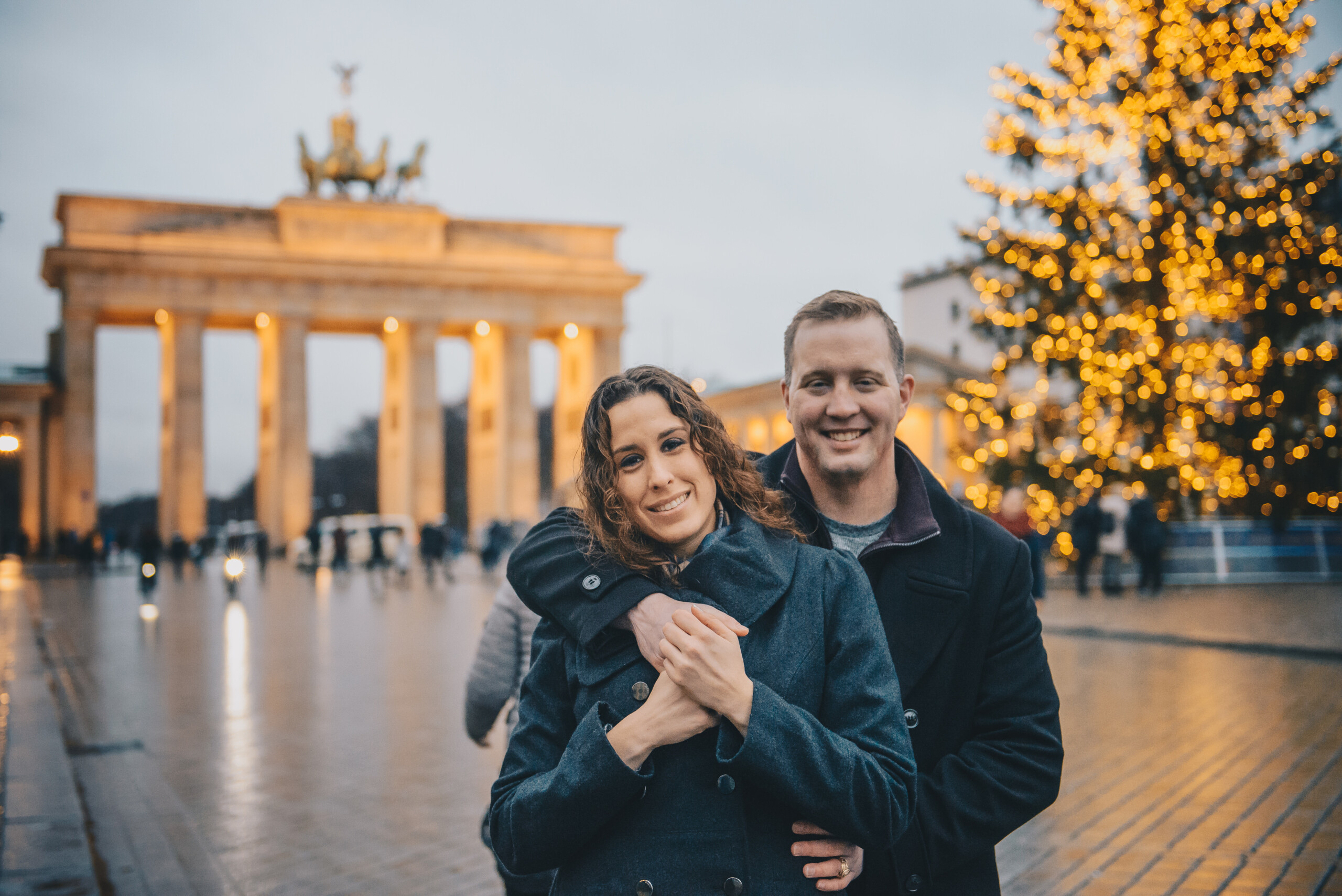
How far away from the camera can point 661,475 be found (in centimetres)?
233

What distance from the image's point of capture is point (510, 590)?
4.70 meters

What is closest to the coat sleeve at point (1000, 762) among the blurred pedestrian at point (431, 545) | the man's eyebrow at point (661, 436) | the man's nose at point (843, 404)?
the man's nose at point (843, 404)

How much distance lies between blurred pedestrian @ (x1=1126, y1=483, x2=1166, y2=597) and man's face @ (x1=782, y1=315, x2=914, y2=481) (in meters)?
20.5

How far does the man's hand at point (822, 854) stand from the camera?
2.22 meters

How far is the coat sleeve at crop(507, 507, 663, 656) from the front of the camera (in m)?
2.25

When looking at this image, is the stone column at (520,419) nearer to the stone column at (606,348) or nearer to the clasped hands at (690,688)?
the stone column at (606,348)

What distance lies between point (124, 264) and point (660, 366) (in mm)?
54047

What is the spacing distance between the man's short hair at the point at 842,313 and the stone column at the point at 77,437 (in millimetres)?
52917

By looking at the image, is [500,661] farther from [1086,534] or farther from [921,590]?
[1086,534]

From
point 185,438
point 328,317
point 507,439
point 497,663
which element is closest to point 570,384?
point 507,439

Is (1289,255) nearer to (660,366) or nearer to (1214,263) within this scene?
(1214,263)

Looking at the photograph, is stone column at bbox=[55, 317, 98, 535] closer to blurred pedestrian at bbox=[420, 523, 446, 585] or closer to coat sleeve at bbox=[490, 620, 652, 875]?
blurred pedestrian at bbox=[420, 523, 446, 585]

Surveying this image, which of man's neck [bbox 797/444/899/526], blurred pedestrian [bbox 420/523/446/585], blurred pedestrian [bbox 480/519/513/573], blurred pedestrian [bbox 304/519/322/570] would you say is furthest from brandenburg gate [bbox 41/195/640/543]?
man's neck [bbox 797/444/899/526]

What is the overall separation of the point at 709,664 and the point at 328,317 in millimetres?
55095
